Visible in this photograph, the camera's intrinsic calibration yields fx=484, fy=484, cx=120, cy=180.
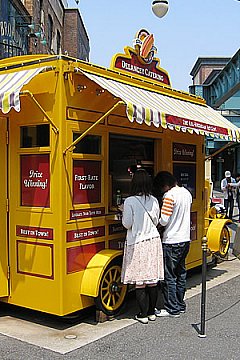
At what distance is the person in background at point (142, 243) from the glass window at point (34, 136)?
1.10m

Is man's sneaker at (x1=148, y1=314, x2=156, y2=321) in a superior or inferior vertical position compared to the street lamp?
inferior

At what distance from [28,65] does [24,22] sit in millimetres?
12904

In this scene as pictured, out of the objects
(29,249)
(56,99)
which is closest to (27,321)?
(29,249)

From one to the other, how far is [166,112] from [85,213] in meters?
1.45

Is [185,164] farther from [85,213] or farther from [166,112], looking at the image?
[85,213]

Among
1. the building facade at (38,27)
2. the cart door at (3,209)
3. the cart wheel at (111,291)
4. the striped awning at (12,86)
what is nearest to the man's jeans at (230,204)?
the building facade at (38,27)

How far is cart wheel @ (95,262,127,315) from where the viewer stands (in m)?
5.41

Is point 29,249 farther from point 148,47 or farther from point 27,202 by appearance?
point 148,47

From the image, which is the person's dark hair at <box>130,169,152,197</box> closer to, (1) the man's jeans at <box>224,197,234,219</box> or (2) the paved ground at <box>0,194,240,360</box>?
(2) the paved ground at <box>0,194,240,360</box>

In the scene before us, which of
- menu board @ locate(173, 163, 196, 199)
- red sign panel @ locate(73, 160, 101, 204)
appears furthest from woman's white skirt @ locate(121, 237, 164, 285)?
menu board @ locate(173, 163, 196, 199)

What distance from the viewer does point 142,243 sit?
533 centimetres

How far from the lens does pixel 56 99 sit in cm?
512

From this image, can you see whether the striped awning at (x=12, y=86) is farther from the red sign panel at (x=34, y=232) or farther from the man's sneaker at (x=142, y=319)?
the man's sneaker at (x=142, y=319)

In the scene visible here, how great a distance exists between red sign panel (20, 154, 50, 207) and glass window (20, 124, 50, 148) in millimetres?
138
